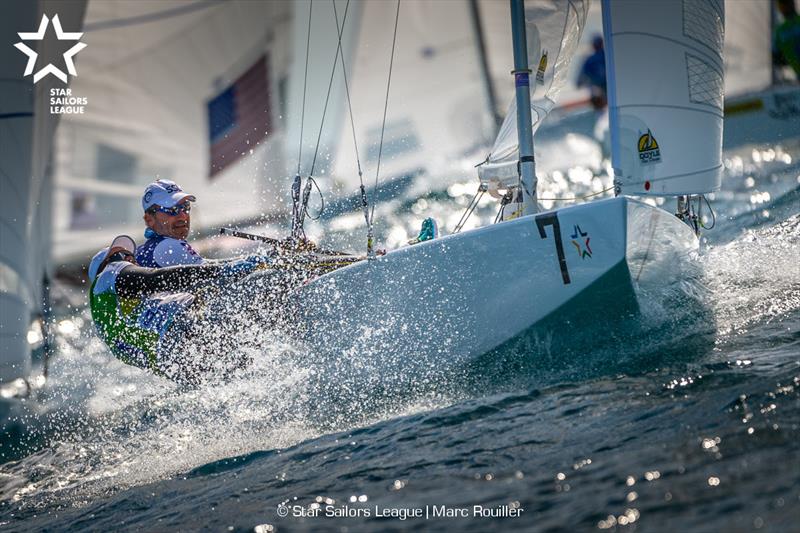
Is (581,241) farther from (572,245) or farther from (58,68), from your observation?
(58,68)

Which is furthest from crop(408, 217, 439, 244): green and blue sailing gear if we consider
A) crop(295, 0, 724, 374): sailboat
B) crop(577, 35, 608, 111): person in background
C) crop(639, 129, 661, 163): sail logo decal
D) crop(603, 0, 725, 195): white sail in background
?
crop(577, 35, 608, 111): person in background

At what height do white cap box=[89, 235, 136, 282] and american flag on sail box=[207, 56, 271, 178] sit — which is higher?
american flag on sail box=[207, 56, 271, 178]

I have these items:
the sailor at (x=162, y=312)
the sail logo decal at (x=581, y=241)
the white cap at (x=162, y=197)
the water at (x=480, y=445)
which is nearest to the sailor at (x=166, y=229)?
the white cap at (x=162, y=197)

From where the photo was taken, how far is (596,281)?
12.0ft

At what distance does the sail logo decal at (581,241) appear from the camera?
12.0 ft

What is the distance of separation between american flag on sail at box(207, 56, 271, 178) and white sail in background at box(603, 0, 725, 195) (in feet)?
19.4

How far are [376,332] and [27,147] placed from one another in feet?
10.2

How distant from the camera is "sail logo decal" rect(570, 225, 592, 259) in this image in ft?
12.0

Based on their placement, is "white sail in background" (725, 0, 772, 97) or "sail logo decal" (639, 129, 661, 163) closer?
"sail logo decal" (639, 129, 661, 163)

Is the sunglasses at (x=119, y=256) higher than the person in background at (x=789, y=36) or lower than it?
lower

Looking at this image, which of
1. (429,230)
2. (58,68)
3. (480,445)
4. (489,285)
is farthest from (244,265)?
(58,68)

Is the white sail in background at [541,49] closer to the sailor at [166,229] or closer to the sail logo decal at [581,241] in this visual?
the sail logo decal at [581,241]

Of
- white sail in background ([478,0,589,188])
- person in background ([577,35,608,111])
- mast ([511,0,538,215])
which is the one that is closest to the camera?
mast ([511,0,538,215])

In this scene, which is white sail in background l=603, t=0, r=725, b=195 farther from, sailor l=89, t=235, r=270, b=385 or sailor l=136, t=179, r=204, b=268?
sailor l=136, t=179, r=204, b=268
